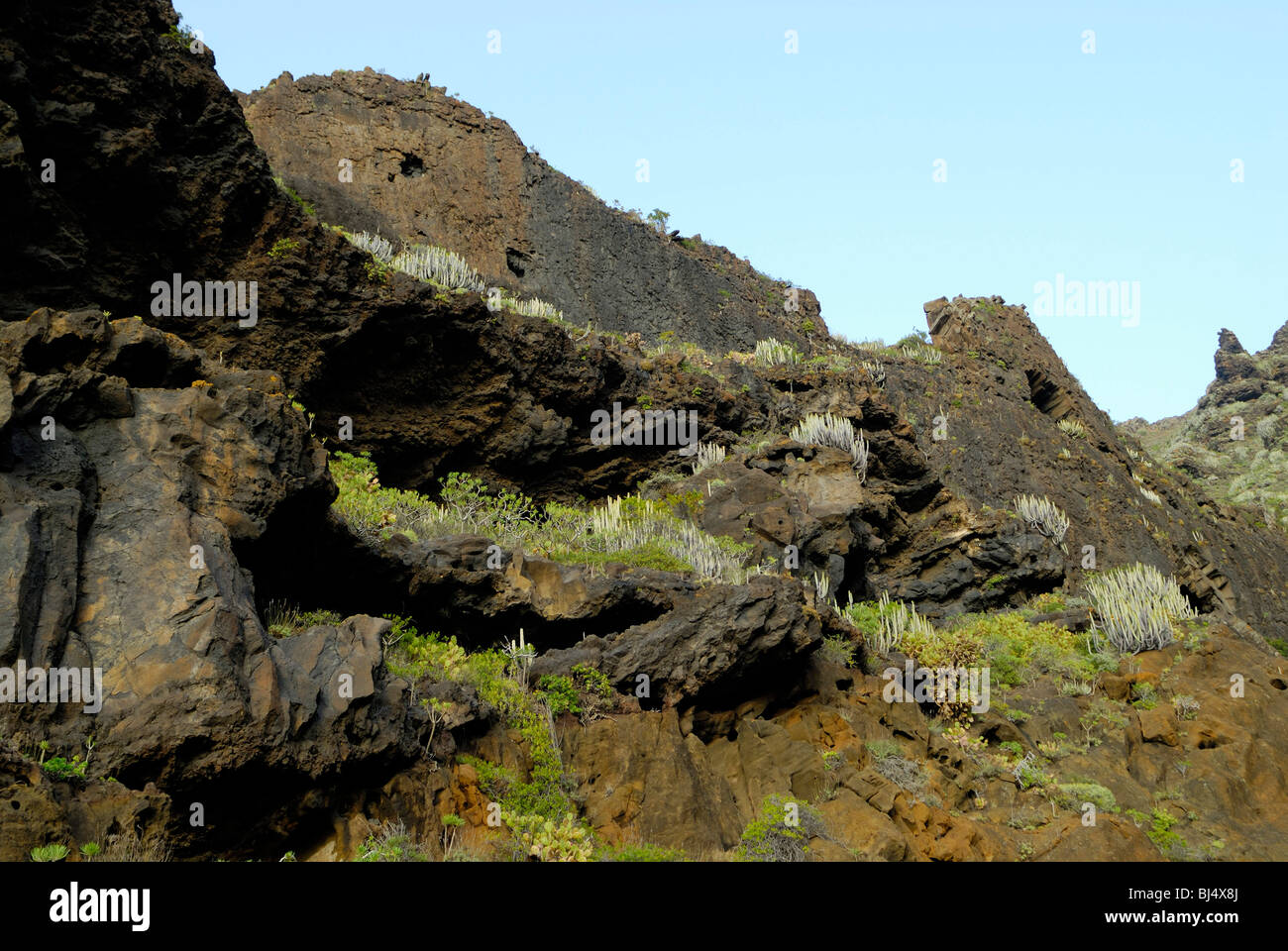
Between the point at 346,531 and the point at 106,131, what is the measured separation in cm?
607

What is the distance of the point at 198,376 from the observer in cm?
839

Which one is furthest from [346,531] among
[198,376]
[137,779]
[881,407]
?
[881,407]

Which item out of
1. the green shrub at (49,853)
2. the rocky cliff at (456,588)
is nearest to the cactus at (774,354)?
the rocky cliff at (456,588)

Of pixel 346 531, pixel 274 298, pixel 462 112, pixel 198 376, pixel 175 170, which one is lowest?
pixel 346 531

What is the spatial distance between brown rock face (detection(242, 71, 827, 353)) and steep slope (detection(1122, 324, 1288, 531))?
81.4ft

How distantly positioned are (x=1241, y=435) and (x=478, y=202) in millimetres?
42235

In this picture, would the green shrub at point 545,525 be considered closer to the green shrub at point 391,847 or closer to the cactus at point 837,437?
the green shrub at point 391,847

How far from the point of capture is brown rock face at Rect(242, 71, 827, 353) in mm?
23703

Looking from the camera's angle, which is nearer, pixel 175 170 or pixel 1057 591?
pixel 175 170

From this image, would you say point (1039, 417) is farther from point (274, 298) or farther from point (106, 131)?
Result: point (106, 131)
